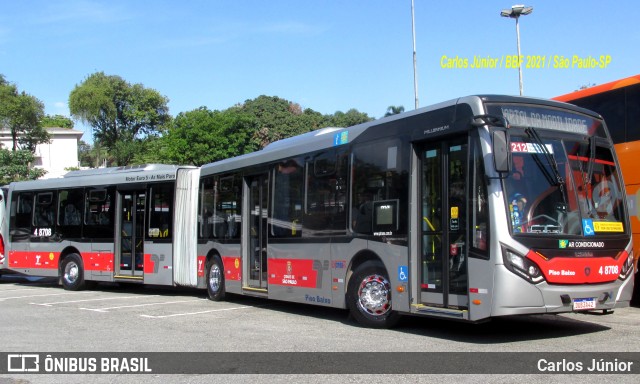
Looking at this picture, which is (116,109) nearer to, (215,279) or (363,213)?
(215,279)

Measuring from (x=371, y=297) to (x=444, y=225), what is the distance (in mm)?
1904

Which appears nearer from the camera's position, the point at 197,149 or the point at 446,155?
the point at 446,155

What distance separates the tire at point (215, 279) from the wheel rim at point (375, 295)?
17.2ft

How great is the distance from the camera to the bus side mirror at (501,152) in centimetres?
734

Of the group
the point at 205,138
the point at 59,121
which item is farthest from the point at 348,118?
the point at 59,121

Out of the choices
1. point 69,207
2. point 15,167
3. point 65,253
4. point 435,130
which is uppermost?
point 15,167

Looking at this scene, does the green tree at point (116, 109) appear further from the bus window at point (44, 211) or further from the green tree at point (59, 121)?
the bus window at point (44, 211)

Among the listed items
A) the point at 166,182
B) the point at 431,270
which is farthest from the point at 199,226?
the point at 431,270

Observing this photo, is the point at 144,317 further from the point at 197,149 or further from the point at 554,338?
the point at 197,149

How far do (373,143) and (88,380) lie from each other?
209 inches

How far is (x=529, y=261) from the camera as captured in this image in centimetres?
742

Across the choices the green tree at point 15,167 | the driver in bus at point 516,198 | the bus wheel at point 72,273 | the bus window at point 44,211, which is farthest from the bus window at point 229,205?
the green tree at point 15,167

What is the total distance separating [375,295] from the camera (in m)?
9.35

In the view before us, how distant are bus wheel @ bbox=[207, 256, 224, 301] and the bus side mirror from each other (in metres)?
8.21
